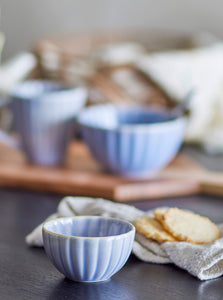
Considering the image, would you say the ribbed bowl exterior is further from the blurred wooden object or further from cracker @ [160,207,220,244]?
cracker @ [160,207,220,244]

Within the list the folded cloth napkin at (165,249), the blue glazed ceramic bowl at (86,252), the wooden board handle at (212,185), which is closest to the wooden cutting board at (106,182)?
the wooden board handle at (212,185)

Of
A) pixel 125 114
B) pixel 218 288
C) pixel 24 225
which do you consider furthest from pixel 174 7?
pixel 218 288

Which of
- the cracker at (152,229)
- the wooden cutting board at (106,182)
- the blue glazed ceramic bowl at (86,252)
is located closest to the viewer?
the blue glazed ceramic bowl at (86,252)

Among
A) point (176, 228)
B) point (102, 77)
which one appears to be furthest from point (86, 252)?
point (102, 77)

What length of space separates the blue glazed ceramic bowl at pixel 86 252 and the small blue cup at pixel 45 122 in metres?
0.45

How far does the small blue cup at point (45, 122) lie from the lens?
3.32 ft

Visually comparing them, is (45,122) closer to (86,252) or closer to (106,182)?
(106,182)

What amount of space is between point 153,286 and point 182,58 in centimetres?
89

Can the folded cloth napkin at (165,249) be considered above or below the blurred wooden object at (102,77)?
below

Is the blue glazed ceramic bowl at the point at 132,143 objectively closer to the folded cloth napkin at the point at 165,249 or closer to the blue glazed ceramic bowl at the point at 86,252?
the folded cloth napkin at the point at 165,249

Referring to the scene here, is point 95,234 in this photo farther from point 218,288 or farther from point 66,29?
point 66,29

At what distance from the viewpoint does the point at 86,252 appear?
0.54 metres

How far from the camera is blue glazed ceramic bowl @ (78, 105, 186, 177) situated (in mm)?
950

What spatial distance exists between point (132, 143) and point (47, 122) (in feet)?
0.56
